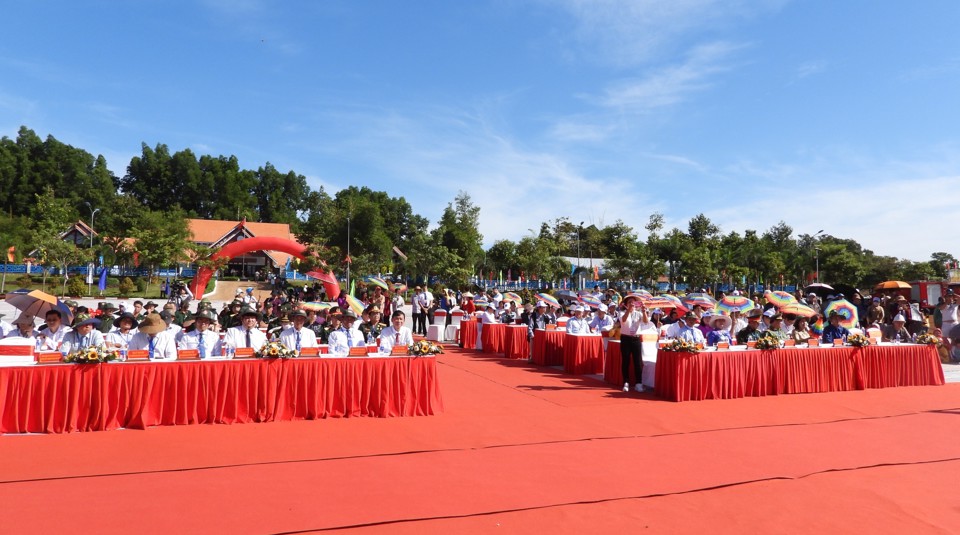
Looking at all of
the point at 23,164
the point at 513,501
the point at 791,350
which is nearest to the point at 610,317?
the point at 791,350

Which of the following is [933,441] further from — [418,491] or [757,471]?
[418,491]

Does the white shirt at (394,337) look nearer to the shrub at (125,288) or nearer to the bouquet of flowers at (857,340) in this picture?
the bouquet of flowers at (857,340)

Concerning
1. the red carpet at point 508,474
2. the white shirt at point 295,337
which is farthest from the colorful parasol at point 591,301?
the white shirt at point 295,337

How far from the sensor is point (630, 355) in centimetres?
959

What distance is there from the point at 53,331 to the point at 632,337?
7955 mm

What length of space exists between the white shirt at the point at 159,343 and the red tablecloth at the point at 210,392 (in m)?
0.85

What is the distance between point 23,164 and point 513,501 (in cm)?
7699

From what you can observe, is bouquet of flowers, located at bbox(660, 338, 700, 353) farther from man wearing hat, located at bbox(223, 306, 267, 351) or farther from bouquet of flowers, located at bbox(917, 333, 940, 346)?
man wearing hat, located at bbox(223, 306, 267, 351)

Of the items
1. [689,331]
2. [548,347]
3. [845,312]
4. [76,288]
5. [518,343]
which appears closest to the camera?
[689,331]

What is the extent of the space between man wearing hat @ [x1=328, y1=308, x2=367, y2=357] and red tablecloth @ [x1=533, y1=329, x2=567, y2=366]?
4.58 m

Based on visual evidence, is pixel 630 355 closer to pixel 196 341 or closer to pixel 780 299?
pixel 780 299

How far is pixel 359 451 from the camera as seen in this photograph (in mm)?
5992

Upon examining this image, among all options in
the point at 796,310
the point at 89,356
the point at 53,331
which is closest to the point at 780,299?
the point at 796,310

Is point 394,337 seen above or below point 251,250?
below
